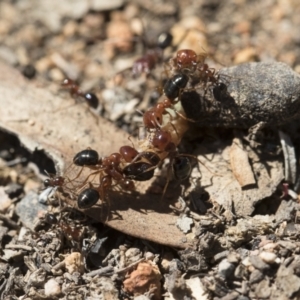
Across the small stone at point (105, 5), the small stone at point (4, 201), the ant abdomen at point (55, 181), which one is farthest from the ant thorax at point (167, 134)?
the small stone at point (105, 5)

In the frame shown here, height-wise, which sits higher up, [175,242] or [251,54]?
[251,54]

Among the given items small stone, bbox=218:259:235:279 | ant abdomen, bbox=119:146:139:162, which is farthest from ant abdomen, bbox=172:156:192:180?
small stone, bbox=218:259:235:279

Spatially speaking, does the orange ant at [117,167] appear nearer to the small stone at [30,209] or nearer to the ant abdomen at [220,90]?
the small stone at [30,209]

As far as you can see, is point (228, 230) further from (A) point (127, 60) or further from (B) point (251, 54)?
(A) point (127, 60)

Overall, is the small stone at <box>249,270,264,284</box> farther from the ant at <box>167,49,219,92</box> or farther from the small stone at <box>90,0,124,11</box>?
the small stone at <box>90,0,124,11</box>

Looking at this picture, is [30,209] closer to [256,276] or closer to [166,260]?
[166,260]

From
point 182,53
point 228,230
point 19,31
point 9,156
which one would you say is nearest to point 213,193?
point 228,230

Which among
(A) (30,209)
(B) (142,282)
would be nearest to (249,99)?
(B) (142,282)
